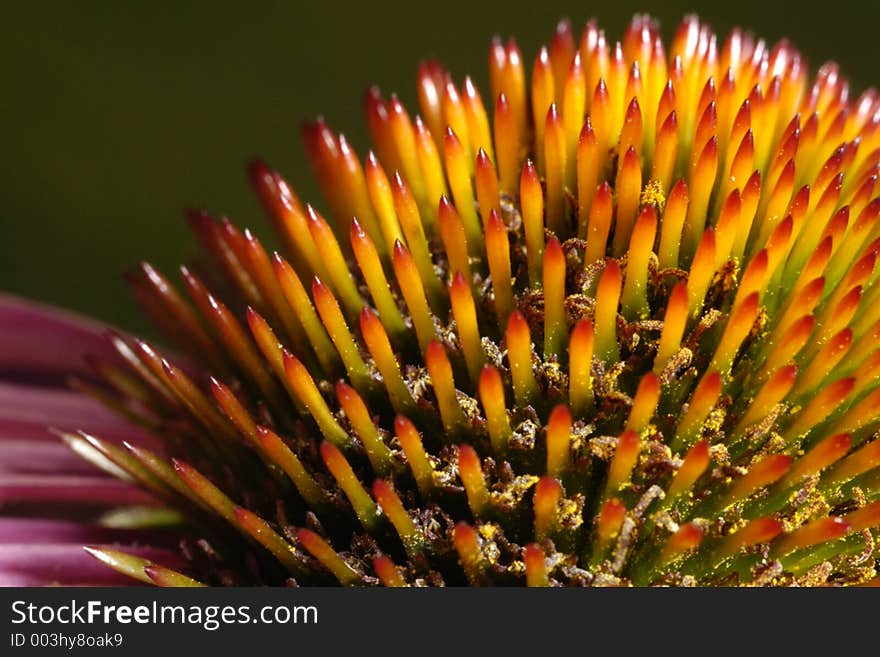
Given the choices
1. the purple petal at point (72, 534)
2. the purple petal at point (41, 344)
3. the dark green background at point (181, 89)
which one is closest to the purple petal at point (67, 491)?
the purple petal at point (72, 534)

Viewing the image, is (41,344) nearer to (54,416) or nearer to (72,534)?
(54,416)

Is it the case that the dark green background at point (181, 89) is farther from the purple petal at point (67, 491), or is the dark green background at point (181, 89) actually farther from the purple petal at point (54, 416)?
the purple petal at point (67, 491)

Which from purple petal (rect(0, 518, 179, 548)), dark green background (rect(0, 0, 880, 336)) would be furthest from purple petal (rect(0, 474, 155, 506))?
dark green background (rect(0, 0, 880, 336))

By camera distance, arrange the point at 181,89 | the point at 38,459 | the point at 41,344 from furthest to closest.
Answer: the point at 181,89
the point at 41,344
the point at 38,459

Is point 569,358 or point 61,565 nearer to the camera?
point 569,358

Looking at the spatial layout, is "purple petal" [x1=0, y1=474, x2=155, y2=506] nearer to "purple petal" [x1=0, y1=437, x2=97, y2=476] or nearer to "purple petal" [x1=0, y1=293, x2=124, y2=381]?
"purple petal" [x1=0, y1=437, x2=97, y2=476]

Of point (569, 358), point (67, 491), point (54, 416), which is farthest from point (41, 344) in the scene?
point (569, 358)
